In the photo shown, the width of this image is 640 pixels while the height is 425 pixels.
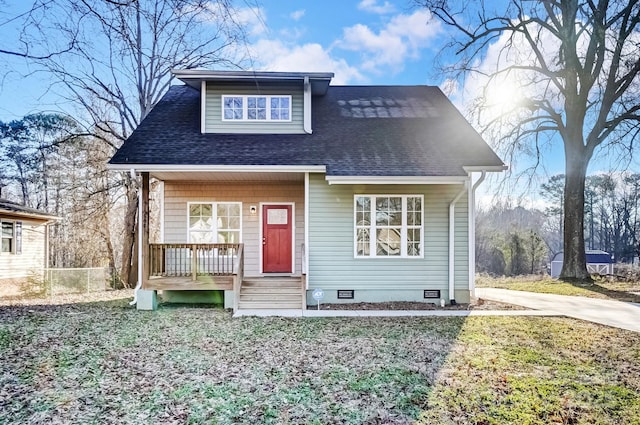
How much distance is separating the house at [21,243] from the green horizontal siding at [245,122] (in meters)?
9.10

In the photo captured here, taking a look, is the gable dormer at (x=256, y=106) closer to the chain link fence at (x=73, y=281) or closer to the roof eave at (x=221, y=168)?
the roof eave at (x=221, y=168)

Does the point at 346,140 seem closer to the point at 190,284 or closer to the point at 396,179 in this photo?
the point at 396,179

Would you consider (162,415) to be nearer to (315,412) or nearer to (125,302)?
(315,412)

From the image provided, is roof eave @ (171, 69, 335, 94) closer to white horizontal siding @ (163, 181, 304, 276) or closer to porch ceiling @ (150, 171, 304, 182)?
porch ceiling @ (150, 171, 304, 182)

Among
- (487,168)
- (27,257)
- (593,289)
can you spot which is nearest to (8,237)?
(27,257)

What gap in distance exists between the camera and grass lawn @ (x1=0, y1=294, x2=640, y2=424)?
13.1 ft

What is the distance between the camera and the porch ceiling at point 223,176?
10016mm

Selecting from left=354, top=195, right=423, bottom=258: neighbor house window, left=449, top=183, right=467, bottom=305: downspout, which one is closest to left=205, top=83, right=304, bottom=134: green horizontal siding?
left=354, top=195, right=423, bottom=258: neighbor house window

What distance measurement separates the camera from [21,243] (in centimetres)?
1691

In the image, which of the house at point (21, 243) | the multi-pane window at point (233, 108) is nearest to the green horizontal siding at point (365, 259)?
the multi-pane window at point (233, 108)

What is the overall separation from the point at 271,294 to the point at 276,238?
6.51 ft

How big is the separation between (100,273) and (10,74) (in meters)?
12.4

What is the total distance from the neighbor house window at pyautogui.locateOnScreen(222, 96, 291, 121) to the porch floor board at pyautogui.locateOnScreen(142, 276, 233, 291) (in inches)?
172

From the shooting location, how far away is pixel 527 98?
16156 mm
